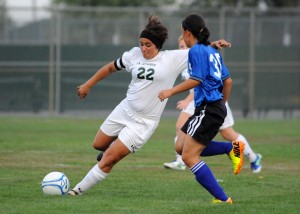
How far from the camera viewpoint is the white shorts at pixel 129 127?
8688 millimetres

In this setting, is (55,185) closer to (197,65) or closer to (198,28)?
(197,65)

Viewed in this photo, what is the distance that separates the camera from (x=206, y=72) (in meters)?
8.16

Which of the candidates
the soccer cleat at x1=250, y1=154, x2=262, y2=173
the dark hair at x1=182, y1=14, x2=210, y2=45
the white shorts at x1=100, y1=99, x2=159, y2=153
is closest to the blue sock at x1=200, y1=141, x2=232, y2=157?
the white shorts at x1=100, y1=99, x2=159, y2=153

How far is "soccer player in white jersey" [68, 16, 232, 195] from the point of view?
867 centimetres

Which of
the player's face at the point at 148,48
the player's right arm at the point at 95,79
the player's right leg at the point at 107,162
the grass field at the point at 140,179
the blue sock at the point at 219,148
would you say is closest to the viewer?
the grass field at the point at 140,179

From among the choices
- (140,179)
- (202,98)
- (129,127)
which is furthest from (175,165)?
(202,98)

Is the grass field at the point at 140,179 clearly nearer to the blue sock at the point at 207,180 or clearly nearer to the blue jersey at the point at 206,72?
the blue sock at the point at 207,180

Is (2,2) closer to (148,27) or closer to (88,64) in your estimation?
(88,64)

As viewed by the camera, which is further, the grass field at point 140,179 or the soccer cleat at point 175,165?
the soccer cleat at point 175,165

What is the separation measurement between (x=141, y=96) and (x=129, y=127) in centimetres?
37

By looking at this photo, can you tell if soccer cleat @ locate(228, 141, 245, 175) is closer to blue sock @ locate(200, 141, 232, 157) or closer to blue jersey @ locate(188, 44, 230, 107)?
blue sock @ locate(200, 141, 232, 157)

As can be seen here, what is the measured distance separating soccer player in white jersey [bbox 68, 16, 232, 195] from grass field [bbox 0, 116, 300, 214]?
41cm

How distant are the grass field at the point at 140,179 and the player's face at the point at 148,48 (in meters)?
1.58

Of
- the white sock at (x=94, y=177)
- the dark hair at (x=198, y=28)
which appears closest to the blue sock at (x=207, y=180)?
the white sock at (x=94, y=177)
